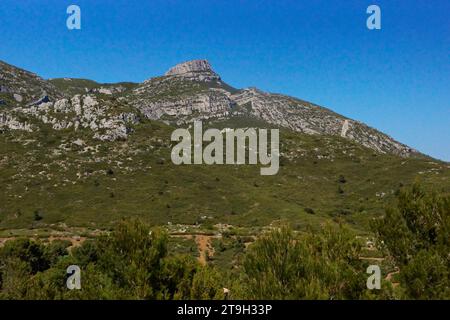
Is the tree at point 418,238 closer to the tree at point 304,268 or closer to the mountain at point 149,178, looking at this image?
the tree at point 304,268

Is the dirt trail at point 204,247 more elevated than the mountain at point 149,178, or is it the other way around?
the mountain at point 149,178

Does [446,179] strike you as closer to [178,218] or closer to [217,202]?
[217,202]

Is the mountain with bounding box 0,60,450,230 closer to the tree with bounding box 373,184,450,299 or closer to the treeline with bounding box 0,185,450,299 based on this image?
the tree with bounding box 373,184,450,299

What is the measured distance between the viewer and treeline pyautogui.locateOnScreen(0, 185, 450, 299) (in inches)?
922

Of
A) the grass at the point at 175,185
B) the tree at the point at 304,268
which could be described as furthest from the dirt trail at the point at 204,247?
the tree at the point at 304,268

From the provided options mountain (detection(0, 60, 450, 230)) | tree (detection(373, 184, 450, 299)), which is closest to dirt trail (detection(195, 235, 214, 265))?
mountain (detection(0, 60, 450, 230))

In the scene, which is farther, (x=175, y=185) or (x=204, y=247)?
(x=175, y=185)

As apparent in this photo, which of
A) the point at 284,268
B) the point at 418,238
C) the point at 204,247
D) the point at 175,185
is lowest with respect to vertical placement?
the point at 204,247

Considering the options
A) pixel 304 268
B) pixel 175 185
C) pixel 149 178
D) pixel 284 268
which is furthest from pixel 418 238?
pixel 149 178

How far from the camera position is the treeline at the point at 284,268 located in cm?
2341

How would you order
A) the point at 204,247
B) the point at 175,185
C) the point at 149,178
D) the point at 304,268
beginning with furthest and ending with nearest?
1. the point at 149,178
2. the point at 175,185
3. the point at 204,247
4. the point at 304,268

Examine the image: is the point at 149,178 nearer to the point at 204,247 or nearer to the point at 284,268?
the point at 204,247

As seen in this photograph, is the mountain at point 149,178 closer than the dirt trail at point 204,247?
No

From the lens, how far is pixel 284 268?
24641 millimetres
